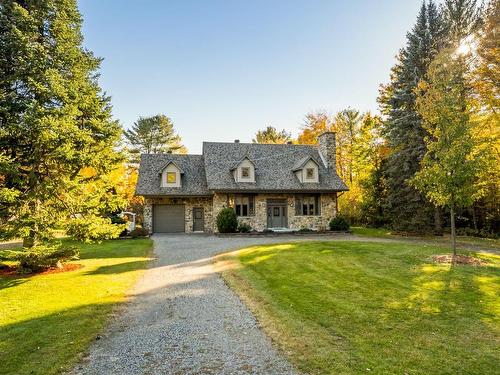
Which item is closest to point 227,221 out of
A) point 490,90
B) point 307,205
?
point 307,205

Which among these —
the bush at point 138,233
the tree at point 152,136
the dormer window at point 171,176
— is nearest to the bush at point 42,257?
the bush at point 138,233

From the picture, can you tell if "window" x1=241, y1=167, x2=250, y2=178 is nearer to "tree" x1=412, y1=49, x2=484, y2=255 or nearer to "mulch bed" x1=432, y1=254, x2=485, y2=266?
"tree" x1=412, y1=49, x2=484, y2=255

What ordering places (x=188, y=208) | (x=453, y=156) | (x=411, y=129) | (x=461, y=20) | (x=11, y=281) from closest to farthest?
(x=11, y=281) → (x=453, y=156) → (x=461, y=20) → (x=411, y=129) → (x=188, y=208)

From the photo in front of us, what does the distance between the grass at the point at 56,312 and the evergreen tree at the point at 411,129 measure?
18258 millimetres

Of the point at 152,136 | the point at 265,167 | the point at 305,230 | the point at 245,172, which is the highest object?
the point at 152,136

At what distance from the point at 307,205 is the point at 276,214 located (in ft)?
8.65

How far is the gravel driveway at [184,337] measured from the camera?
459 centimetres

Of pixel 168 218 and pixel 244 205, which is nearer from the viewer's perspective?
pixel 244 205

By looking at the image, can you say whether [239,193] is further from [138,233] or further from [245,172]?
[138,233]

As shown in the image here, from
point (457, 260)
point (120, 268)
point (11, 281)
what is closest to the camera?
point (11, 281)

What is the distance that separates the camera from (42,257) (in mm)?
11203

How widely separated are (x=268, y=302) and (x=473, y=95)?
20.6 meters

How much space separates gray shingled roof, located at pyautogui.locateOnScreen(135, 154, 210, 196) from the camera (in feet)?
80.4

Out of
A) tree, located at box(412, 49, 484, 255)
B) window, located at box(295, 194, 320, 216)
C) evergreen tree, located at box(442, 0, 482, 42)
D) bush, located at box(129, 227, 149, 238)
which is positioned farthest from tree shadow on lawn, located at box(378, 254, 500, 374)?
evergreen tree, located at box(442, 0, 482, 42)
